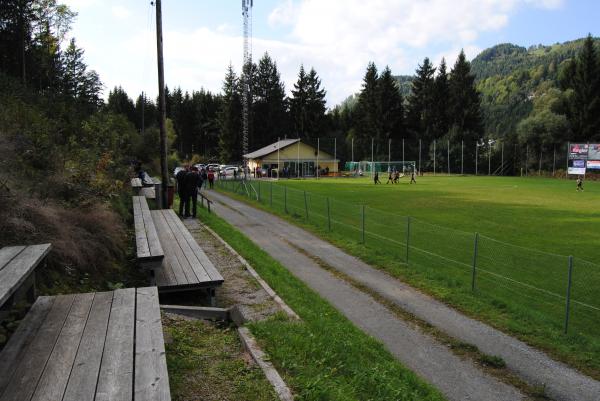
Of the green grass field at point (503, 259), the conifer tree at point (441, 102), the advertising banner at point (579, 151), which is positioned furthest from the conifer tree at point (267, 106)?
the green grass field at point (503, 259)

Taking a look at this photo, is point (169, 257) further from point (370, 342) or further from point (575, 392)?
point (575, 392)

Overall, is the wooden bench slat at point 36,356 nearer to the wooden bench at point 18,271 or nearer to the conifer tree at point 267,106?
the wooden bench at point 18,271

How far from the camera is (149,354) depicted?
3188 mm

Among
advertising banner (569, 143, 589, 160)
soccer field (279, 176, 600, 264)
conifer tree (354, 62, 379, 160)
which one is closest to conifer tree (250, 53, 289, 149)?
conifer tree (354, 62, 379, 160)

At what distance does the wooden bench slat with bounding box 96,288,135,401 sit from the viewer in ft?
8.96

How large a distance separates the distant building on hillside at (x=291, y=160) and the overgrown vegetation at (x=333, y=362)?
63.0 m

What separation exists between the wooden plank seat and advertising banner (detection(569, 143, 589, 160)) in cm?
7323

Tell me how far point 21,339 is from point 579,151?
7448cm

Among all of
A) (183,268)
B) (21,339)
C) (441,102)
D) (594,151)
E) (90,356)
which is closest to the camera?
(90,356)

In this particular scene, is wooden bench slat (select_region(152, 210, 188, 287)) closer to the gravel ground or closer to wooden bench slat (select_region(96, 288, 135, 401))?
the gravel ground

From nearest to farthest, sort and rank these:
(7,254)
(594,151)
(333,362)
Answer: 1. (7,254)
2. (333,362)
3. (594,151)

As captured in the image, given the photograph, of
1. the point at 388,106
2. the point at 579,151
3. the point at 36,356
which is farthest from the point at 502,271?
the point at 388,106

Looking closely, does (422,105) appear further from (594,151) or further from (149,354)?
(149,354)

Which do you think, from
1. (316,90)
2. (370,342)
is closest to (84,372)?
(370,342)
